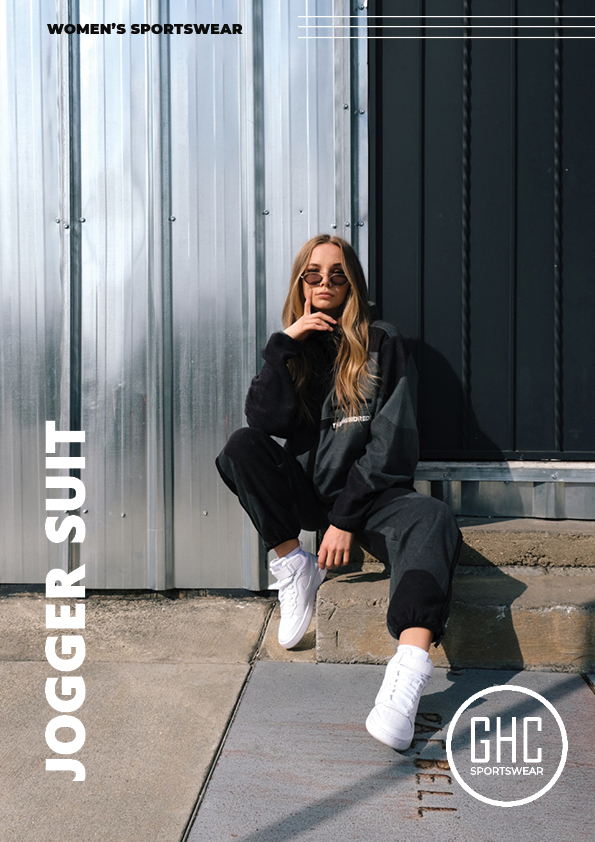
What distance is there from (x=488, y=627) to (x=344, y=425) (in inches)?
36.5

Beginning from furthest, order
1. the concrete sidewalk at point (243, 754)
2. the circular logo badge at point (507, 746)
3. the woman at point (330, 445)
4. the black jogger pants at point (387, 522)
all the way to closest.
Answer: the woman at point (330, 445)
the black jogger pants at point (387, 522)
the circular logo badge at point (507, 746)
the concrete sidewalk at point (243, 754)

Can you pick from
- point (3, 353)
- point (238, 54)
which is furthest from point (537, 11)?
point (3, 353)

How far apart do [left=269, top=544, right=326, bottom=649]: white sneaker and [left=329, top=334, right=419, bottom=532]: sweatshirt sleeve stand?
252 millimetres

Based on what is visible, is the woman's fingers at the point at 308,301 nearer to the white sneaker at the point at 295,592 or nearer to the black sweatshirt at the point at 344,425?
the black sweatshirt at the point at 344,425

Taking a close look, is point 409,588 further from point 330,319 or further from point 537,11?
point 537,11

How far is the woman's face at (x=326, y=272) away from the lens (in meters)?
2.77

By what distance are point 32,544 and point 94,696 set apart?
4.25 ft

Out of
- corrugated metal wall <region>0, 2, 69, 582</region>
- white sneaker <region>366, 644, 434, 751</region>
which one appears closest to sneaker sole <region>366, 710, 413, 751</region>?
white sneaker <region>366, 644, 434, 751</region>

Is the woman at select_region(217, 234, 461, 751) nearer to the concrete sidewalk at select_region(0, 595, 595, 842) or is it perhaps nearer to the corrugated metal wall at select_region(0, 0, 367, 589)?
the concrete sidewalk at select_region(0, 595, 595, 842)

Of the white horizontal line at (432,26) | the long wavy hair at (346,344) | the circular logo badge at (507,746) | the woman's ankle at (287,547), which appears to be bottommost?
the circular logo badge at (507,746)

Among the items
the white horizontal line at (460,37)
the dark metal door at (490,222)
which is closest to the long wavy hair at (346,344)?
the dark metal door at (490,222)

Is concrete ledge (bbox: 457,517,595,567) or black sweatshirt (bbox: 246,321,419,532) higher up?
black sweatshirt (bbox: 246,321,419,532)

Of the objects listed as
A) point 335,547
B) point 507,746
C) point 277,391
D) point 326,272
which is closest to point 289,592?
point 335,547

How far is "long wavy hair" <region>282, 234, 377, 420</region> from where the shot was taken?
8.67 feet
